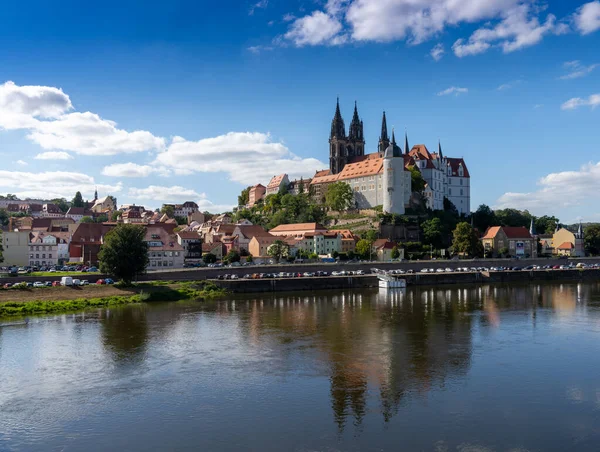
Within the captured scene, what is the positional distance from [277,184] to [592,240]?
6028 cm

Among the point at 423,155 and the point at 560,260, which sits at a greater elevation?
the point at 423,155

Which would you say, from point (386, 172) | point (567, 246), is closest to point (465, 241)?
point (386, 172)

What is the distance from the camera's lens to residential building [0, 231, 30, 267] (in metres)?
60.7

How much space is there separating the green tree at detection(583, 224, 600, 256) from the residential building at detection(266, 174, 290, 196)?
185 ft

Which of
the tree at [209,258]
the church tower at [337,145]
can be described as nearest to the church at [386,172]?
the church tower at [337,145]

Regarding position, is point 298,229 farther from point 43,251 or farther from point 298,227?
point 43,251

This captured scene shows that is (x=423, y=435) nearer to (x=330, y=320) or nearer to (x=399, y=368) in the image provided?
(x=399, y=368)

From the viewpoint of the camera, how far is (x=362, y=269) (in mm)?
64312

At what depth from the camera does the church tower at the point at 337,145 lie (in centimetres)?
11431

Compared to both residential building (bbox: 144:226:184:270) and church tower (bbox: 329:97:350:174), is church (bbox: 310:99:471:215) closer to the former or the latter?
church tower (bbox: 329:97:350:174)

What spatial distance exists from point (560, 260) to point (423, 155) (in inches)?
1348

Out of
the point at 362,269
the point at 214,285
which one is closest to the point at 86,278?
the point at 214,285

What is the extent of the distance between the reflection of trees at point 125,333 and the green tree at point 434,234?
50492 mm

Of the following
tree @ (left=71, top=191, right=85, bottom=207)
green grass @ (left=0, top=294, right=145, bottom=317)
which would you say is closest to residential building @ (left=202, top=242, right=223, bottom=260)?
green grass @ (left=0, top=294, right=145, bottom=317)
